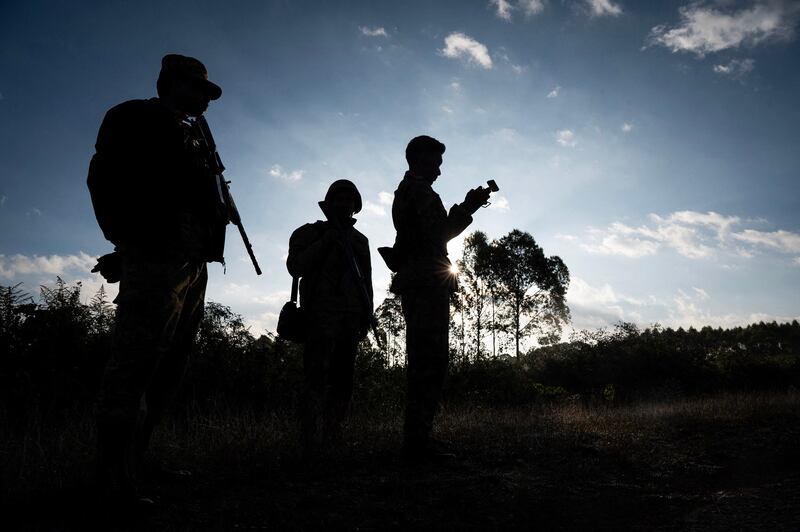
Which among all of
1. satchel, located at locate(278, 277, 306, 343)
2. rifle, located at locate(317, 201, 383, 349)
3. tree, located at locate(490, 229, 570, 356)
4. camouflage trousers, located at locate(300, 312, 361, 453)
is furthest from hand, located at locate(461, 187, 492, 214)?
tree, located at locate(490, 229, 570, 356)

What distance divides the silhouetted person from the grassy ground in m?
0.40

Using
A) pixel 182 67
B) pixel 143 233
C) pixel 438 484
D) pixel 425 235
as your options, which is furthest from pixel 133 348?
pixel 425 235

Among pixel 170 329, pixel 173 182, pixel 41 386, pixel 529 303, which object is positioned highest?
pixel 529 303

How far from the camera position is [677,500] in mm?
2762

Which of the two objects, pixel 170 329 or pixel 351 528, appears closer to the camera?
pixel 351 528

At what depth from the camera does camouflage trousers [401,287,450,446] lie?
140 inches

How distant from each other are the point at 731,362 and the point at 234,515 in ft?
108

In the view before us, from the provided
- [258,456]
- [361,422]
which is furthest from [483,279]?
[258,456]

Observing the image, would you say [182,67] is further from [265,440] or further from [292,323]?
[265,440]

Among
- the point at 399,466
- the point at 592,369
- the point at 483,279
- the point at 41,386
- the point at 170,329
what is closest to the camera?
the point at 170,329

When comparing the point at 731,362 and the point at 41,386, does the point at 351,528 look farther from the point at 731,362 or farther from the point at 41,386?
the point at 731,362

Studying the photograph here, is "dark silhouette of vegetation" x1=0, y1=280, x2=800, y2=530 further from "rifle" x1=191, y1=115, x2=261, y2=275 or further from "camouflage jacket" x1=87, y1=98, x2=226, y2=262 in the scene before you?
"rifle" x1=191, y1=115, x2=261, y2=275

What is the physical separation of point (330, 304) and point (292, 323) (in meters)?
0.39

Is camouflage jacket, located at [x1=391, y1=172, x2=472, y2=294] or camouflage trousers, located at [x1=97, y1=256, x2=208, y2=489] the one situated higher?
camouflage jacket, located at [x1=391, y1=172, x2=472, y2=294]
